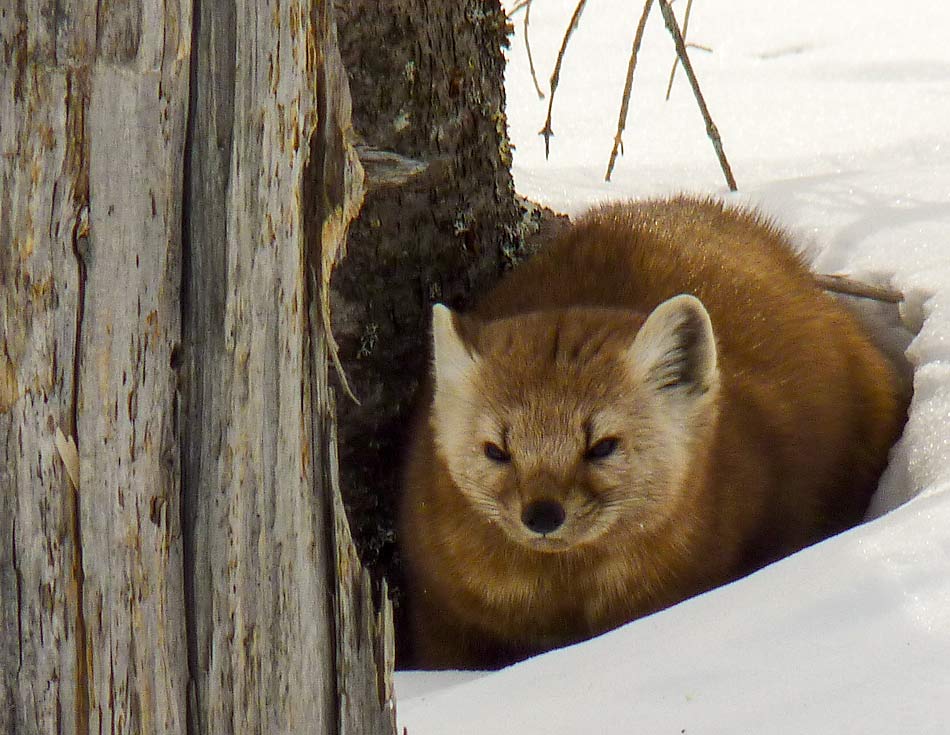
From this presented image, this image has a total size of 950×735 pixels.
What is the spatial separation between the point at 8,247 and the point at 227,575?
55 cm

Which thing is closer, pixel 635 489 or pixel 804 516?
pixel 635 489

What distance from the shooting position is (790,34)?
7.50m

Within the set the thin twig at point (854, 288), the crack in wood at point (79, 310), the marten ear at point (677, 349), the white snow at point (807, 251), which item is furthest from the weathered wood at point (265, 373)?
the thin twig at point (854, 288)

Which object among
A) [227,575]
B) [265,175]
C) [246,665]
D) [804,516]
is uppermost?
[265,175]

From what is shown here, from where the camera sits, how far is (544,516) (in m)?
3.00

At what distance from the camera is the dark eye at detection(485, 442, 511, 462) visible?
3191 millimetres

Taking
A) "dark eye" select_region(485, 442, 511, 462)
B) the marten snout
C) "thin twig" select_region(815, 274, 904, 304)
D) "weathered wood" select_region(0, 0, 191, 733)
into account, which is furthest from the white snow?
"weathered wood" select_region(0, 0, 191, 733)

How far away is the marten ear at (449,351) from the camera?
321 cm

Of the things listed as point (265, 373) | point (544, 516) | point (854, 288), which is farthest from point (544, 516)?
point (854, 288)

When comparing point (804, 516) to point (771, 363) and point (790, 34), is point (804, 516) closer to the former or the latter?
point (771, 363)

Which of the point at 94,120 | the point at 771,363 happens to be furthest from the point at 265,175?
the point at 771,363

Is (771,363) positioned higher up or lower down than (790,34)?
lower down

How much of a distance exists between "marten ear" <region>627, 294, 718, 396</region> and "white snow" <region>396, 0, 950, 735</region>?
57 cm

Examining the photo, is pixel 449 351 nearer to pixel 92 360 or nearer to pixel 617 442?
pixel 617 442
